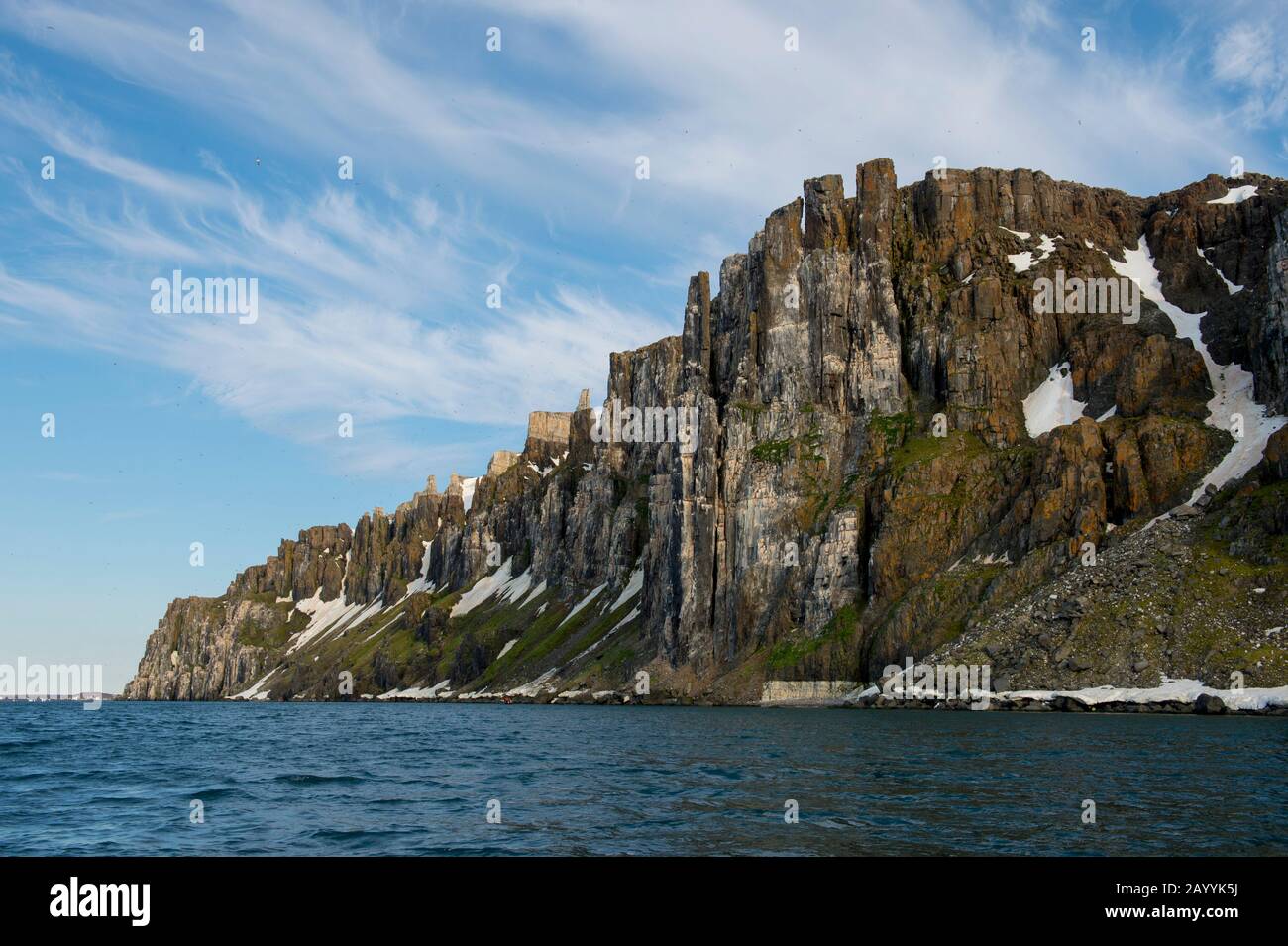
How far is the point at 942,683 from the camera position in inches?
5556

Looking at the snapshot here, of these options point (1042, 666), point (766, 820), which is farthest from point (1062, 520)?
point (766, 820)

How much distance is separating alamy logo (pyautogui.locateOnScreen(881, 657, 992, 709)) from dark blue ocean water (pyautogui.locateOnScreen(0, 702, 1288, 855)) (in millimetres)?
51182

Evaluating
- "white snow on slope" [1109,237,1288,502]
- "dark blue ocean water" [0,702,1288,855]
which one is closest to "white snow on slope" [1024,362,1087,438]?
"white snow on slope" [1109,237,1288,502]

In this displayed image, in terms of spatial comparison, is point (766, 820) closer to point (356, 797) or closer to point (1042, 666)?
point (356, 797)

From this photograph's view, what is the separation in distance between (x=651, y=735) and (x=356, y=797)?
49.6m

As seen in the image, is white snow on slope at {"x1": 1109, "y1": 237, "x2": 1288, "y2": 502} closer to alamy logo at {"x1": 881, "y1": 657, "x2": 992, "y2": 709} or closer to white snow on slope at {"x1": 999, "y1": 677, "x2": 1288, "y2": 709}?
white snow on slope at {"x1": 999, "y1": 677, "x2": 1288, "y2": 709}

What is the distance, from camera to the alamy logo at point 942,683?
13475 centimetres
